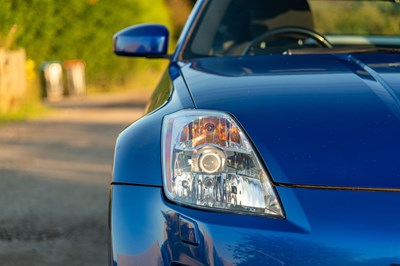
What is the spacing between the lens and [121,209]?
2.44 meters

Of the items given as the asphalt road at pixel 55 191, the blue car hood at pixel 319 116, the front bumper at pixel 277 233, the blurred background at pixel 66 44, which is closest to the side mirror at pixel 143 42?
the asphalt road at pixel 55 191

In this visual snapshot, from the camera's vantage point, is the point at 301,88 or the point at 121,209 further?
the point at 301,88

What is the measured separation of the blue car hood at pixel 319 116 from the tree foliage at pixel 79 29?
11.9 metres

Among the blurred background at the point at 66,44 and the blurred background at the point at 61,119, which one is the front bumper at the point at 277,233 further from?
the blurred background at the point at 66,44

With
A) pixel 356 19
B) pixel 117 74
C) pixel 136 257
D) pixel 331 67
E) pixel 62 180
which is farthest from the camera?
pixel 117 74

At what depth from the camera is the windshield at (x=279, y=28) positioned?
4.18m

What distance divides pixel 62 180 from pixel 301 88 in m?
4.25

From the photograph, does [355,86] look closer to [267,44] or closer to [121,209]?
[121,209]

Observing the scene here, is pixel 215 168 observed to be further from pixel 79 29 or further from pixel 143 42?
pixel 79 29

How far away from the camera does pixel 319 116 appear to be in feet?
8.37

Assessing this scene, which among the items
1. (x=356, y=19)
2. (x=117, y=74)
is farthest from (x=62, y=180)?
(x=117, y=74)

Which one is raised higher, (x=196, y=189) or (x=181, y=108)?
(x=181, y=108)

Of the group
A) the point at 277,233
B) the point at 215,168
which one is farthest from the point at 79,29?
the point at 277,233

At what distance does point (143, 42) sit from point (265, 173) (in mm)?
1989
